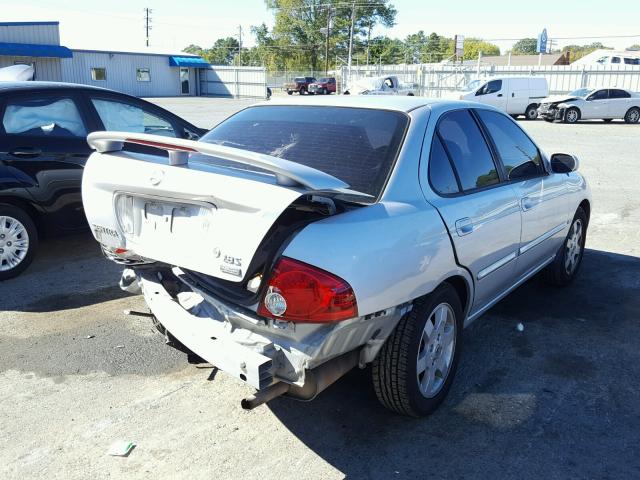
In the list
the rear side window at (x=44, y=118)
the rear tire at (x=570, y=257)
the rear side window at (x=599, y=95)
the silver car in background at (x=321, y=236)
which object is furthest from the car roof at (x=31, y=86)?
the rear side window at (x=599, y=95)

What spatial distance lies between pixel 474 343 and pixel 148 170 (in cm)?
258

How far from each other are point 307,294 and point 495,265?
68.3 inches

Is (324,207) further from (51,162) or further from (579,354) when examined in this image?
(51,162)

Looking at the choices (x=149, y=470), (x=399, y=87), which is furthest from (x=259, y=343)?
(x=399, y=87)

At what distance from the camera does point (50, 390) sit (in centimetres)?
364

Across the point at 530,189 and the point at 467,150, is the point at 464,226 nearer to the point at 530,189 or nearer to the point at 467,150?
the point at 467,150

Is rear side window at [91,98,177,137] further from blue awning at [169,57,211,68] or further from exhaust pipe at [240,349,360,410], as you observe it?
blue awning at [169,57,211,68]

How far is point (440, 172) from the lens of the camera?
137 inches

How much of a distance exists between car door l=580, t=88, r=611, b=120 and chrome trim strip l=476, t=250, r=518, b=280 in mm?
24491

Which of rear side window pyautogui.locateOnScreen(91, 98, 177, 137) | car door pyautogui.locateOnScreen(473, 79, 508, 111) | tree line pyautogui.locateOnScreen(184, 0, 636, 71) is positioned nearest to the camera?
rear side window pyautogui.locateOnScreen(91, 98, 177, 137)

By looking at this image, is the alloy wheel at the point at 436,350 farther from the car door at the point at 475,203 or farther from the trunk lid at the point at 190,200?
the trunk lid at the point at 190,200

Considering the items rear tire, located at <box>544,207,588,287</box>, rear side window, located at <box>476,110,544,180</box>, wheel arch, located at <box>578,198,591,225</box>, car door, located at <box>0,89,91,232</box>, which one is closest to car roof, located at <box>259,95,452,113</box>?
rear side window, located at <box>476,110,544,180</box>

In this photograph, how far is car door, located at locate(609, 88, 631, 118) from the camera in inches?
1020

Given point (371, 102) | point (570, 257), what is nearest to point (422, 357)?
point (371, 102)
